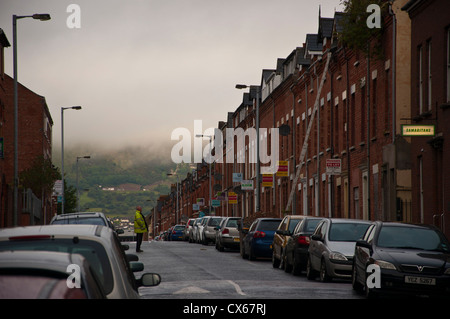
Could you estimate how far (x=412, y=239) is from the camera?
1614cm

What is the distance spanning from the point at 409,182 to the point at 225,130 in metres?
62.0

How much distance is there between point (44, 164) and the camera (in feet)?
173

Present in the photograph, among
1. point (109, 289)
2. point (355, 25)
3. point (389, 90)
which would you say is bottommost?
point (109, 289)

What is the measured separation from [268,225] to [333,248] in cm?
1114

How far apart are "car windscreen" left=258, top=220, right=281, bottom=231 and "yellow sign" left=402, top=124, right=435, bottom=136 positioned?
7023mm

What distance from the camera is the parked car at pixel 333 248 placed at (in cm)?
1919

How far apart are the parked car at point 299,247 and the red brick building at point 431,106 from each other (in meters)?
4.30

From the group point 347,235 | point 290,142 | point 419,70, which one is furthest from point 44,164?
point 347,235

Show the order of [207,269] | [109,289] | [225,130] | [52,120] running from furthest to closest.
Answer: [52,120] < [225,130] < [207,269] < [109,289]

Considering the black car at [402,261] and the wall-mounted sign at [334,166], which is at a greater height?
the wall-mounted sign at [334,166]

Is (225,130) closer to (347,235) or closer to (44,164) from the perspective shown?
(44,164)

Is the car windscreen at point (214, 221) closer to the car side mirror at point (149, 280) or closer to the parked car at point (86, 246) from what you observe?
the car side mirror at point (149, 280)

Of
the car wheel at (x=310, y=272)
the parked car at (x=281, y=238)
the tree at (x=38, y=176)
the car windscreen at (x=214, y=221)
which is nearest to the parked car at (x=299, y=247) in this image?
the parked car at (x=281, y=238)

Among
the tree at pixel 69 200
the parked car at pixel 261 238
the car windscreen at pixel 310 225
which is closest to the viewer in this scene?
the car windscreen at pixel 310 225
